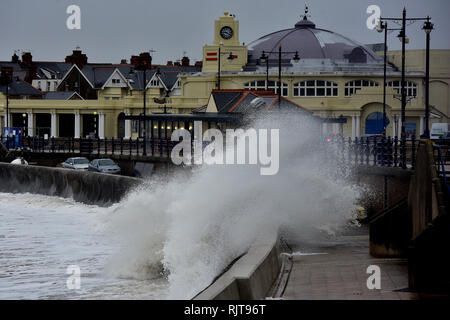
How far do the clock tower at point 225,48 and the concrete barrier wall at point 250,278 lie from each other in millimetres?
78355

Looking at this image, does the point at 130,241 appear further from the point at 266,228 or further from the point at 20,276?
the point at 266,228

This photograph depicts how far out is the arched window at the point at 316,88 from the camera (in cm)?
8994

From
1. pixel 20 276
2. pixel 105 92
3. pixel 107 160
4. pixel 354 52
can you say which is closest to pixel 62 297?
pixel 20 276

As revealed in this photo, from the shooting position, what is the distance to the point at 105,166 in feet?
144

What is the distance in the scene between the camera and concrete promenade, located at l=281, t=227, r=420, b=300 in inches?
498

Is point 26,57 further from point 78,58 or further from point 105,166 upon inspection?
point 105,166

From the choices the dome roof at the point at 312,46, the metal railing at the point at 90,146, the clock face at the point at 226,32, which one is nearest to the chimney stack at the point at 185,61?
the dome roof at the point at 312,46

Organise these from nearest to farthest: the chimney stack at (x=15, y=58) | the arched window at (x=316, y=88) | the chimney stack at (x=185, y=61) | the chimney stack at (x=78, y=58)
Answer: the arched window at (x=316, y=88) → the chimney stack at (x=78, y=58) → the chimney stack at (x=15, y=58) → the chimney stack at (x=185, y=61)

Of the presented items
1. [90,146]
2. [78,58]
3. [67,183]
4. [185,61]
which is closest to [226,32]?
[78,58]

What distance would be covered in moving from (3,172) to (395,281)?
114 feet

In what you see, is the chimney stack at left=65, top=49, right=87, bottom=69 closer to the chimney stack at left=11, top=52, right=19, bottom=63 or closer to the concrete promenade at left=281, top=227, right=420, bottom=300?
the chimney stack at left=11, top=52, right=19, bottom=63

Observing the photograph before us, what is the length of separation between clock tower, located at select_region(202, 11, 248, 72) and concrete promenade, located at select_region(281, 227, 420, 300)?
73899 millimetres

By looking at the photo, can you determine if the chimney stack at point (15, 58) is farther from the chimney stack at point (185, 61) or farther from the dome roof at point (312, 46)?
the dome roof at point (312, 46)
